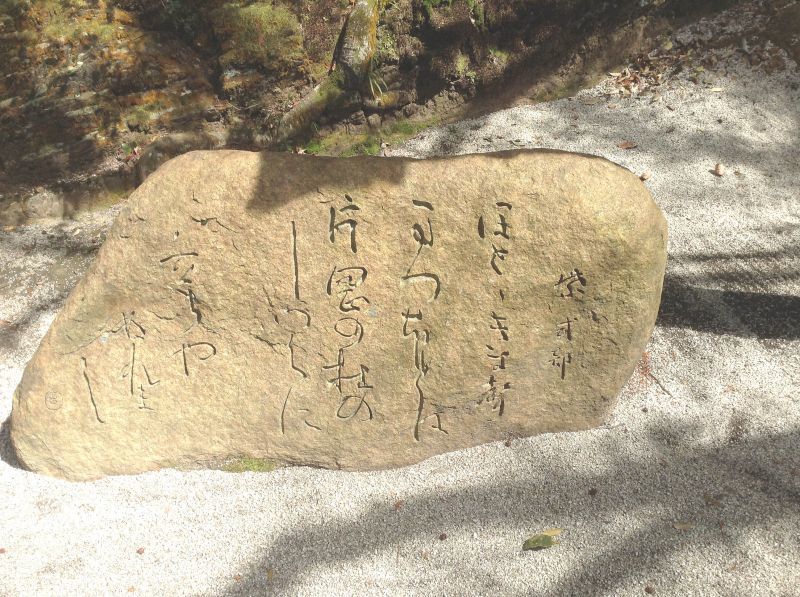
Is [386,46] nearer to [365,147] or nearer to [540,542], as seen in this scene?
[365,147]

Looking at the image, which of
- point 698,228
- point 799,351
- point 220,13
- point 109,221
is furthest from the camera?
point 220,13

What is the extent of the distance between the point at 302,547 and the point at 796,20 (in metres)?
5.61

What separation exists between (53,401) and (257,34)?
378 cm

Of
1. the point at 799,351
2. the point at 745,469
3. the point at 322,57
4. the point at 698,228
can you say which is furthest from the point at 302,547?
the point at 322,57

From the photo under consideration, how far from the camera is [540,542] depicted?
2744mm

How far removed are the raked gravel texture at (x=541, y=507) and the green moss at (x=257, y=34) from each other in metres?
3.12

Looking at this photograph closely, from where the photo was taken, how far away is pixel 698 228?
428 cm

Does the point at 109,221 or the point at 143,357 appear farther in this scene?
the point at 109,221

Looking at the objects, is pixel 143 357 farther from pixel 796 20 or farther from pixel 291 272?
pixel 796 20

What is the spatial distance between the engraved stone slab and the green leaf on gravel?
582mm

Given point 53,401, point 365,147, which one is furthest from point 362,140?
point 53,401

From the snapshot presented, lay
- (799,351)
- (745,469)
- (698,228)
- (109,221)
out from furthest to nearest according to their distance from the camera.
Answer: (109,221) < (698,228) < (799,351) < (745,469)

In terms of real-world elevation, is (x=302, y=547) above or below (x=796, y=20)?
below

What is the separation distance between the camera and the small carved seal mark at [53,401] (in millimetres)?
2980
